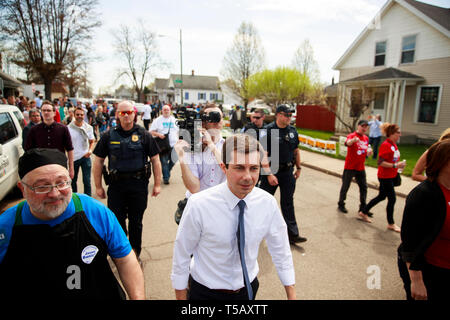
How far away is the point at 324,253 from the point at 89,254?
143 inches

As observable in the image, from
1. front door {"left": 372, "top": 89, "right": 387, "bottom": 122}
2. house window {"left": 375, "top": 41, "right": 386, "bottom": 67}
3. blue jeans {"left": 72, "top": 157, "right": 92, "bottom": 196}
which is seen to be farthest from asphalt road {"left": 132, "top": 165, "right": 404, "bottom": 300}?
house window {"left": 375, "top": 41, "right": 386, "bottom": 67}

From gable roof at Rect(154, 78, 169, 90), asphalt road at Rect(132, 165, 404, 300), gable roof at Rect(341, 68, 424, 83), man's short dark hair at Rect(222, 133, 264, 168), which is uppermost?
gable roof at Rect(154, 78, 169, 90)

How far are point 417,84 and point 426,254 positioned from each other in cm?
1745

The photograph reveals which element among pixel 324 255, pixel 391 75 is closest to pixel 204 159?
pixel 324 255

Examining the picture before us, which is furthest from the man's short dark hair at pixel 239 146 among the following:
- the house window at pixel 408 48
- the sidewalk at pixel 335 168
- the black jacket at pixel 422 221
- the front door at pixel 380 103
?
the house window at pixel 408 48

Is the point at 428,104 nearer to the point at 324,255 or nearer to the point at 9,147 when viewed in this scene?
the point at 324,255

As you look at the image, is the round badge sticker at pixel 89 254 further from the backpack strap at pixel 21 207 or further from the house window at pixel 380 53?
the house window at pixel 380 53

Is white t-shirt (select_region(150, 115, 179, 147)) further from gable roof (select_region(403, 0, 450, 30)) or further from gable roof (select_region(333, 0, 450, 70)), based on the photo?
gable roof (select_region(403, 0, 450, 30))

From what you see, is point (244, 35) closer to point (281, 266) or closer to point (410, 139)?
point (410, 139)

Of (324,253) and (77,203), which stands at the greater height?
(77,203)

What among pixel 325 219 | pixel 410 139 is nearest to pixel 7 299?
pixel 325 219

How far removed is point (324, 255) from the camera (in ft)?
13.9

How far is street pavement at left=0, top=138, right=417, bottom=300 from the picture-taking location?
133 inches

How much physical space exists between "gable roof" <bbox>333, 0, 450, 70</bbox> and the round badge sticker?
1841 cm
